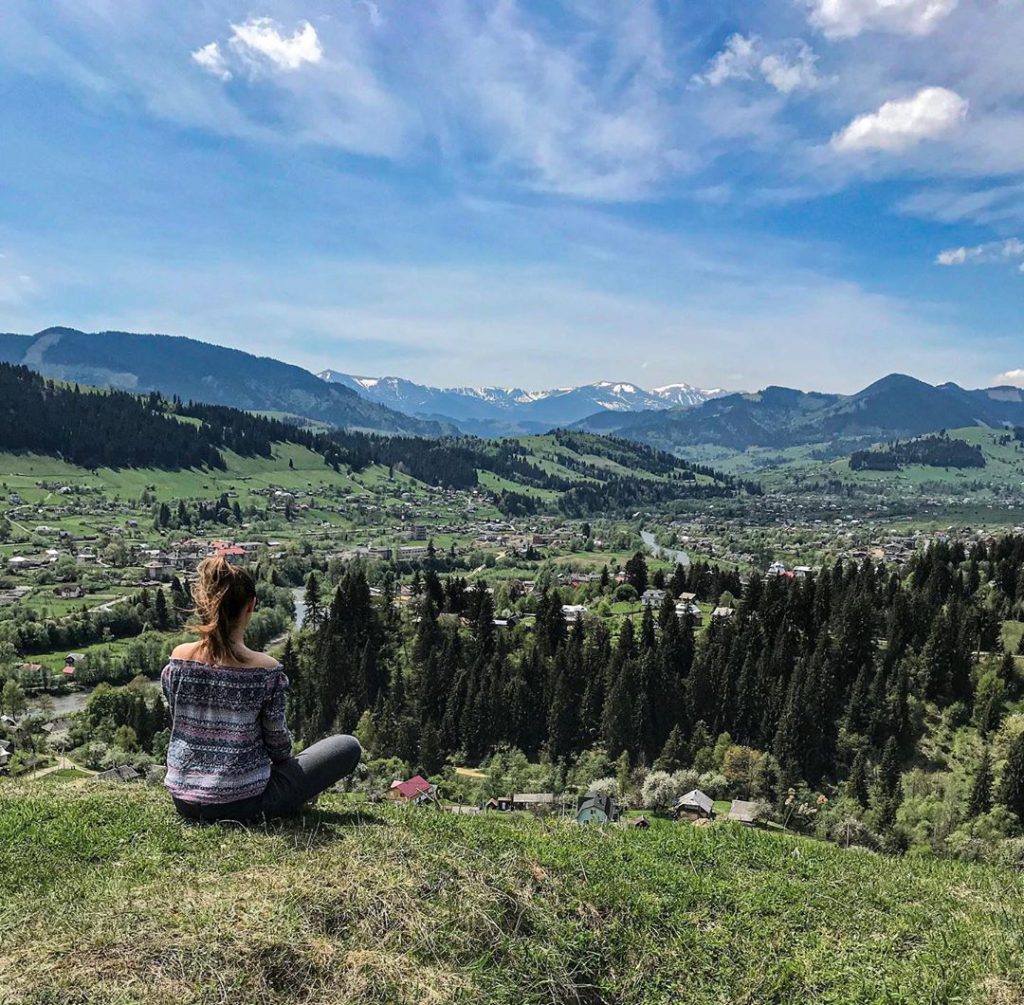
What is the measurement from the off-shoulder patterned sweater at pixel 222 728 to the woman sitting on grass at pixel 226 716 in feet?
0.04

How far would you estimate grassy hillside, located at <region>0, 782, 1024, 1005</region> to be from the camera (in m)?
5.34

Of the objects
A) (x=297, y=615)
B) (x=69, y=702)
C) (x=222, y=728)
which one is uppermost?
(x=222, y=728)

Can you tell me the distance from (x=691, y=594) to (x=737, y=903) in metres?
89.8

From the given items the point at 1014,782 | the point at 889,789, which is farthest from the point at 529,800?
the point at 1014,782

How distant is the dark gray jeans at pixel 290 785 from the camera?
26.8 ft

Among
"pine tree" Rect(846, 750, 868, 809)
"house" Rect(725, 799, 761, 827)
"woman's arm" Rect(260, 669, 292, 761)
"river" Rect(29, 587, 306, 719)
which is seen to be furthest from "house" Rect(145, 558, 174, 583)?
"woman's arm" Rect(260, 669, 292, 761)

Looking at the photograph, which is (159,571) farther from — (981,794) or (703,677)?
(981,794)

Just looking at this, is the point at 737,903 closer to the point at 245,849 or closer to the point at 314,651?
the point at 245,849

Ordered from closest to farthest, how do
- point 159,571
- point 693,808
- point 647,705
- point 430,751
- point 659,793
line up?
point 693,808
point 659,793
point 430,751
point 647,705
point 159,571

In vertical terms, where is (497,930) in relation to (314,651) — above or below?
above

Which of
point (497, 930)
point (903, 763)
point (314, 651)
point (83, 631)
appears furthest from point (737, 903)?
point (83, 631)

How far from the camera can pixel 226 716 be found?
25.4ft

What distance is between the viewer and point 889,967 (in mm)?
6512

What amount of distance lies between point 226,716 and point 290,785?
57.5 inches
